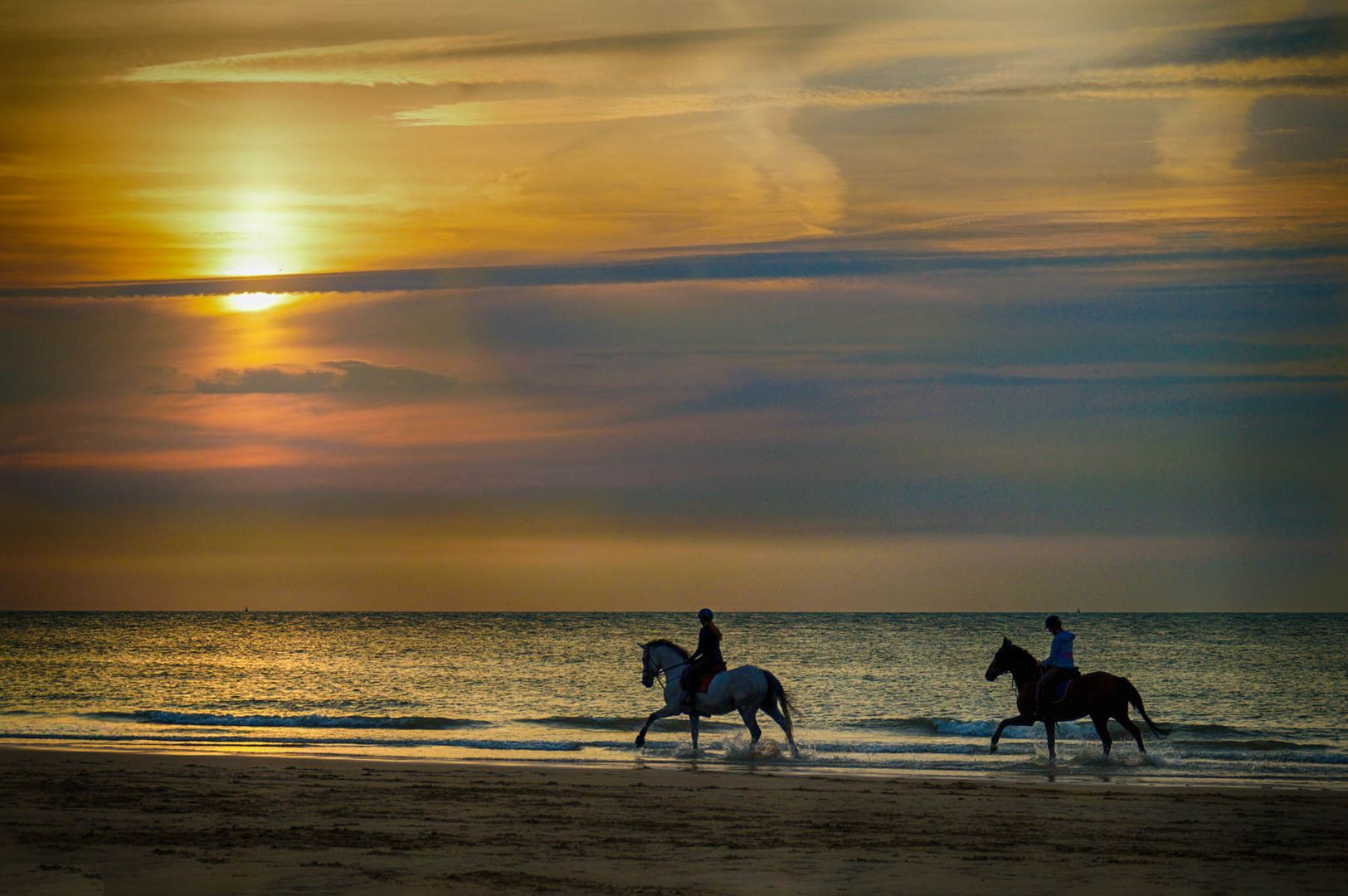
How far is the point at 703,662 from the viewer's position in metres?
21.4

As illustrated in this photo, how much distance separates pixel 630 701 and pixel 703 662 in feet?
51.2

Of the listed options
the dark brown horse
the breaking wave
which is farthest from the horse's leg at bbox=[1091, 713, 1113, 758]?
the breaking wave

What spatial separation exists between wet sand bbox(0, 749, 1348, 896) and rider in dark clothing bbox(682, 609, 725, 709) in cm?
325

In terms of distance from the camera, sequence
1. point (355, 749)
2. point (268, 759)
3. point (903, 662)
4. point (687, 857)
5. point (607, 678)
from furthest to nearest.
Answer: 1. point (903, 662)
2. point (607, 678)
3. point (355, 749)
4. point (268, 759)
5. point (687, 857)

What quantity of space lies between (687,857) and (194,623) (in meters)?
Answer: 115

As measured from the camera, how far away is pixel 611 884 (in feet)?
34.1

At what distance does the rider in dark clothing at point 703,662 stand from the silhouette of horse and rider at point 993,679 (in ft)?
0.04

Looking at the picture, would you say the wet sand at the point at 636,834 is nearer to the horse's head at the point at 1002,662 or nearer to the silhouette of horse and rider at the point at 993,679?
the silhouette of horse and rider at the point at 993,679

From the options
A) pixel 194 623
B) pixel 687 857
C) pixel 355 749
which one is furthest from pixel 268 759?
pixel 194 623

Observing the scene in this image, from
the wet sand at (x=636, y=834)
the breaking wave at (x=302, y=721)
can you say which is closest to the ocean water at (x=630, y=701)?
the breaking wave at (x=302, y=721)

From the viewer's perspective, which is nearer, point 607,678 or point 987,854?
point 987,854

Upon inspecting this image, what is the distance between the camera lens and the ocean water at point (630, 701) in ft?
73.7

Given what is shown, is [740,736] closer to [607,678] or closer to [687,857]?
[687,857]

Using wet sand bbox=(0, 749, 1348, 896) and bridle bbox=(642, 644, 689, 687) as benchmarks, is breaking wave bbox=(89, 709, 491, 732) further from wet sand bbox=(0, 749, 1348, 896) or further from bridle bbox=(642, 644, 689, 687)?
wet sand bbox=(0, 749, 1348, 896)
